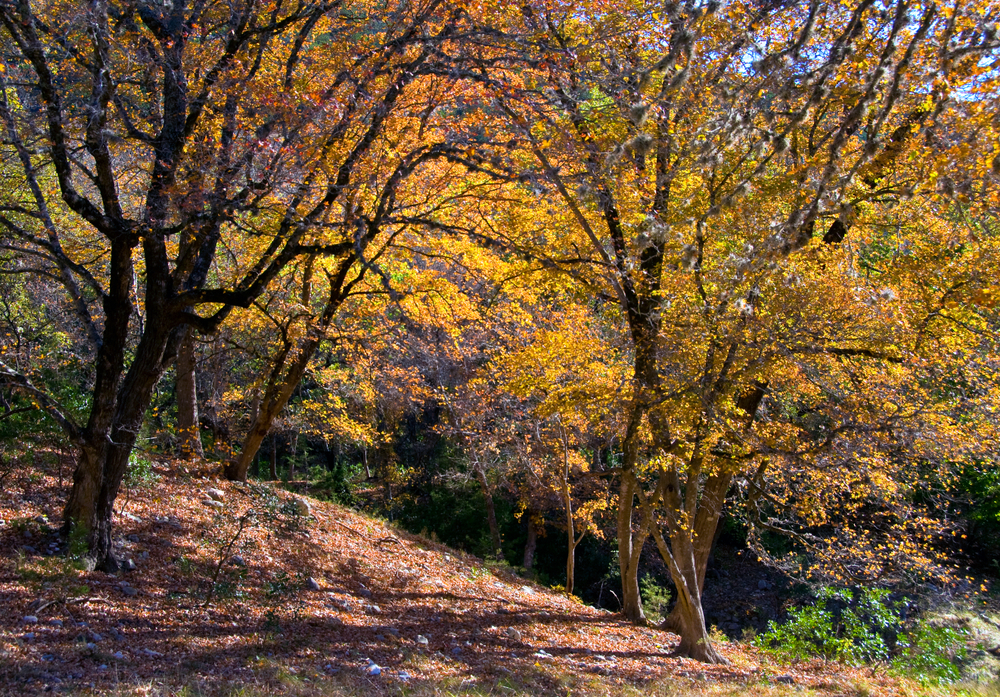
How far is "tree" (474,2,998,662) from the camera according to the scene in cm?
596

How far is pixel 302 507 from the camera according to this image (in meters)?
12.3

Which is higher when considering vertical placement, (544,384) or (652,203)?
(652,203)

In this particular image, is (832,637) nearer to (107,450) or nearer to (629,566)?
(629,566)

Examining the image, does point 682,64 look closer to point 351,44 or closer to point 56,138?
point 351,44

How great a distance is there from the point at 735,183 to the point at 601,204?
5.99 feet

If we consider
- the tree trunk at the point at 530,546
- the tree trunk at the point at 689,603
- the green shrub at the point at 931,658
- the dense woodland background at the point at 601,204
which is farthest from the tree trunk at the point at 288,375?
the tree trunk at the point at 530,546

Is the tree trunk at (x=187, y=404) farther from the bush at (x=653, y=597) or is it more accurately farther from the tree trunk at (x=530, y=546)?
the bush at (x=653, y=597)

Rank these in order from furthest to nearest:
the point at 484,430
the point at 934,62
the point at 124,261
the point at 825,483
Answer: the point at 484,430, the point at 825,483, the point at 124,261, the point at 934,62

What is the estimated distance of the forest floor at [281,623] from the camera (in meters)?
5.05

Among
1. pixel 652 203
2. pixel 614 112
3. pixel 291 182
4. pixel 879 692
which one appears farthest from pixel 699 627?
pixel 291 182

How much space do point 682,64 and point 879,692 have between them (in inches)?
284

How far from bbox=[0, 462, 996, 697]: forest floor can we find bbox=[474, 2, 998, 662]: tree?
2.15 metres

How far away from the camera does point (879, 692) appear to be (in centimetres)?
799

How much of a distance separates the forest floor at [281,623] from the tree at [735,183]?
2.15m
